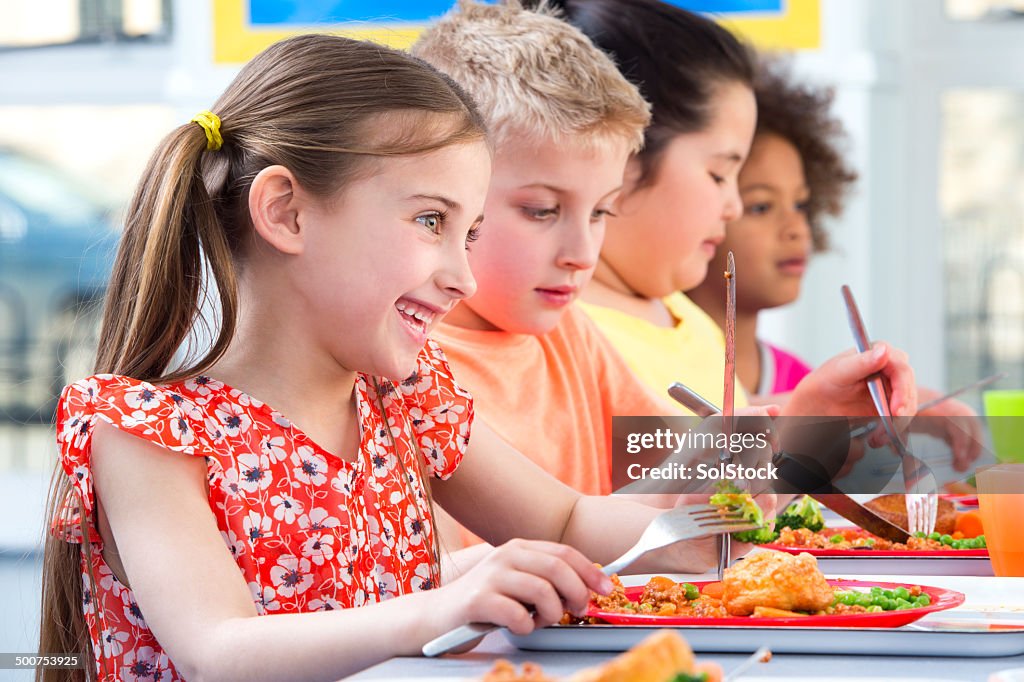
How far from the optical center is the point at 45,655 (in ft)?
2.44

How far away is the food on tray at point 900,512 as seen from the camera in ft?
3.00

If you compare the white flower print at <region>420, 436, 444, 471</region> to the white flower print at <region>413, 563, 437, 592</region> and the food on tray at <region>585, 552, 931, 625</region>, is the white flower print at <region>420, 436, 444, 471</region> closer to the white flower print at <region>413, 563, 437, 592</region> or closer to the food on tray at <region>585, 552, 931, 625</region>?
the white flower print at <region>413, 563, 437, 592</region>

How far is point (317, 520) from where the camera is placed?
2.42 ft

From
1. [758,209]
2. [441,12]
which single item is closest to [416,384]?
[758,209]

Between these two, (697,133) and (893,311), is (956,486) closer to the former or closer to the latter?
(697,133)

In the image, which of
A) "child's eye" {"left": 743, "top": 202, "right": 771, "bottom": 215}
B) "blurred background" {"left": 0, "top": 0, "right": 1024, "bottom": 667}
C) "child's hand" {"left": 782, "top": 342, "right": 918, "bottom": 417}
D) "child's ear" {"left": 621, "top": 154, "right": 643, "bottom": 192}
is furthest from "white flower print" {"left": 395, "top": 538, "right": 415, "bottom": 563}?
"blurred background" {"left": 0, "top": 0, "right": 1024, "bottom": 667}

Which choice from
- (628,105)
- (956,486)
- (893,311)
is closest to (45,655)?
(628,105)

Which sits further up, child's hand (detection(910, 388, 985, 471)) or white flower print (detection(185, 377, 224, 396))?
child's hand (detection(910, 388, 985, 471))

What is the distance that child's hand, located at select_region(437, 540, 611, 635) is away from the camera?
0.53m

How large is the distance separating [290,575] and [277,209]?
8.5 inches

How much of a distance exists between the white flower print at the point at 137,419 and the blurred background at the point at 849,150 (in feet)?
5.05

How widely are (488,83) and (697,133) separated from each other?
51 cm

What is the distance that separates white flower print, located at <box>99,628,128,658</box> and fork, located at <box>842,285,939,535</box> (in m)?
0.55

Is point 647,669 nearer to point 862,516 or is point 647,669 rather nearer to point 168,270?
point 168,270
